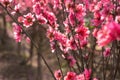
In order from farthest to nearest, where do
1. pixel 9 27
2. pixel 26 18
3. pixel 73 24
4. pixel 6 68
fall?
pixel 9 27 → pixel 6 68 → pixel 73 24 → pixel 26 18

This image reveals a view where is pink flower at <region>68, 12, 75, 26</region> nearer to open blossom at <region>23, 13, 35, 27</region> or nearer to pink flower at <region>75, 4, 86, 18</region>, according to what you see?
pink flower at <region>75, 4, 86, 18</region>

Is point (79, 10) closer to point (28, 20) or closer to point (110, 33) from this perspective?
point (28, 20)

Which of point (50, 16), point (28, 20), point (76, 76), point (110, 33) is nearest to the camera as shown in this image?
point (110, 33)

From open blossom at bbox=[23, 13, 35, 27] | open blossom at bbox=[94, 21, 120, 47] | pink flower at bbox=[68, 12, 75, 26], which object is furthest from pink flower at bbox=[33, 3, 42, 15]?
open blossom at bbox=[94, 21, 120, 47]

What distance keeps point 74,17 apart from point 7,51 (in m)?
13.1

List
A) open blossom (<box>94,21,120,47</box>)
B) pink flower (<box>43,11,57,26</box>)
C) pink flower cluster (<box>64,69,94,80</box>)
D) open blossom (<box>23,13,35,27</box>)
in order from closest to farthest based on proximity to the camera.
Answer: open blossom (<box>94,21,120,47</box>), pink flower cluster (<box>64,69,94,80</box>), open blossom (<box>23,13,35,27</box>), pink flower (<box>43,11,57,26</box>)

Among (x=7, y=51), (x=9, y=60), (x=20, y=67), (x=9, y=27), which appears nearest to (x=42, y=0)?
(x=20, y=67)

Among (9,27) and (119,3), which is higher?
(9,27)

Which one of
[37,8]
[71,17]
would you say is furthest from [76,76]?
[37,8]

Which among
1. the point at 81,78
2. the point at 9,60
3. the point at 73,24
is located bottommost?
the point at 81,78

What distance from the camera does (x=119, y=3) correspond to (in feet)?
12.4

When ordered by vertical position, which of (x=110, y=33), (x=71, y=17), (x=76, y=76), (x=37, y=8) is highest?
(x=37, y=8)

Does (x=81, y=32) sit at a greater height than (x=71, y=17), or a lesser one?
lesser

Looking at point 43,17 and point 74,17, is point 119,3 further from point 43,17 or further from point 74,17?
point 43,17
